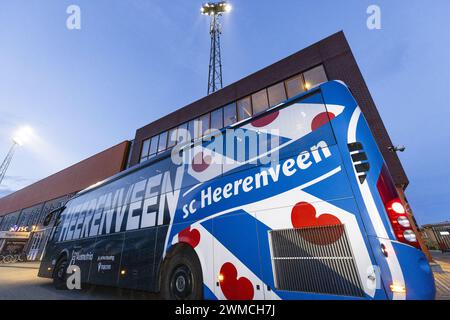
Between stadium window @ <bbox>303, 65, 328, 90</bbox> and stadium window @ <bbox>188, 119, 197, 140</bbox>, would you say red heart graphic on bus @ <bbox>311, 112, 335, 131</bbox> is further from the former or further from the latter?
stadium window @ <bbox>188, 119, 197, 140</bbox>

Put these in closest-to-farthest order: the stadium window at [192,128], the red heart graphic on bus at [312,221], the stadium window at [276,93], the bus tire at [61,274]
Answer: the red heart graphic on bus at [312,221], the bus tire at [61,274], the stadium window at [276,93], the stadium window at [192,128]

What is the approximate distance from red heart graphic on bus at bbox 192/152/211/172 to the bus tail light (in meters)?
2.73

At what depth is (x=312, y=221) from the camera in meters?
2.50

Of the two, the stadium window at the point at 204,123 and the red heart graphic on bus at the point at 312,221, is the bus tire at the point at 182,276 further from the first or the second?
the stadium window at the point at 204,123

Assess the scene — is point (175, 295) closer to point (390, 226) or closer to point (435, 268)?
point (390, 226)

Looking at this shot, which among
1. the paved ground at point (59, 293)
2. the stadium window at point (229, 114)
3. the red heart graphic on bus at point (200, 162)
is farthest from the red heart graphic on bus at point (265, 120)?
the stadium window at point (229, 114)

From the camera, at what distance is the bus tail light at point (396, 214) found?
2180 mm

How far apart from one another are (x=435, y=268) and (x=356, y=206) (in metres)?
10.0

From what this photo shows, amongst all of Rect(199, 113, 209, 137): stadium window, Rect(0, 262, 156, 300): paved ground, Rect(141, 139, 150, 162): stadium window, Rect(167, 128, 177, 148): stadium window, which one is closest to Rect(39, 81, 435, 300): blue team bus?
Rect(0, 262, 156, 300): paved ground

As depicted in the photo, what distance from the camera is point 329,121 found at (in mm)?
2814

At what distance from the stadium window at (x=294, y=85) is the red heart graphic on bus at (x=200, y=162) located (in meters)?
9.93

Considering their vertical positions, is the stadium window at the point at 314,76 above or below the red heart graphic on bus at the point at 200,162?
above

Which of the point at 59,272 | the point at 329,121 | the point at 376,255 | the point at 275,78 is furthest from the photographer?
the point at 275,78
